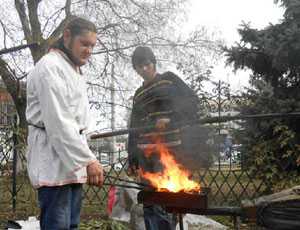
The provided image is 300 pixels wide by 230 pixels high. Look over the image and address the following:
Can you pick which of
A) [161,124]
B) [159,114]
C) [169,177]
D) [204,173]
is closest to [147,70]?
[159,114]

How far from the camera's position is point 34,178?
2900 mm

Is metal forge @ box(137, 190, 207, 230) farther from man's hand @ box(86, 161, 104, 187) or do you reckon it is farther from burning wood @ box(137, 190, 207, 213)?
man's hand @ box(86, 161, 104, 187)

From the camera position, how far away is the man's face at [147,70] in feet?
13.8

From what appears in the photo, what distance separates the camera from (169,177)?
3.62m

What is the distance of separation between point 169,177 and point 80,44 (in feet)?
4.07

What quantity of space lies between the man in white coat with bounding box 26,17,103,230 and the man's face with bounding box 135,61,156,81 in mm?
1164

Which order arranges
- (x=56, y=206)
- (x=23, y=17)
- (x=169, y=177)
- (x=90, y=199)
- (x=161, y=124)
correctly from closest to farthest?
(x=56, y=206), (x=169, y=177), (x=161, y=124), (x=90, y=199), (x=23, y=17)

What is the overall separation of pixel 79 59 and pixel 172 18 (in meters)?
13.5

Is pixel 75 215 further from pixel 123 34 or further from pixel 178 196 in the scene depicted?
pixel 123 34

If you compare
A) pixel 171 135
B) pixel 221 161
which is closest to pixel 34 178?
pixel 171 135

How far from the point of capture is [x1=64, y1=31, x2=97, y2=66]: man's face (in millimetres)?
3053

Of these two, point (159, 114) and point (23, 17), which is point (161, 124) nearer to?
point (159, 114)

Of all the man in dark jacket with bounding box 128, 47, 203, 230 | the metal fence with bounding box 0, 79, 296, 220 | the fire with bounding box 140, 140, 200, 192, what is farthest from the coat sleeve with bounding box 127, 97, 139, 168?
the metal fence with bounding box 0, 79, 296, 220

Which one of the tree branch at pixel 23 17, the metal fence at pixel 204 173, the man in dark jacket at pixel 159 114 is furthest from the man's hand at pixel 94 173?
the tree branch at pixel 23 17
